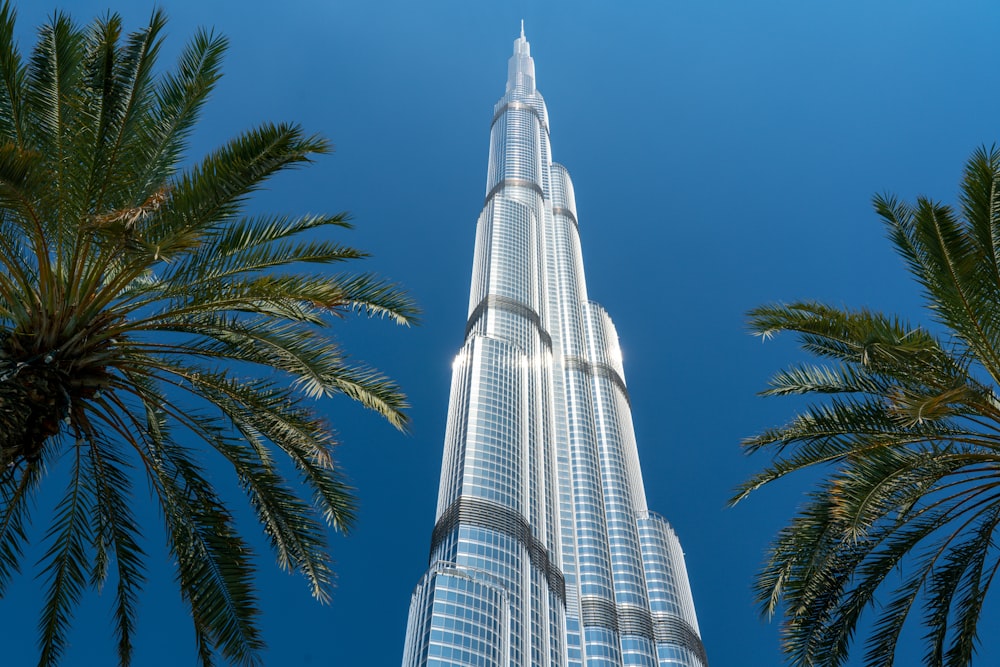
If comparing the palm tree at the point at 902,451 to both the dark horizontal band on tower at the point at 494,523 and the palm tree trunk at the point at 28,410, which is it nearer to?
the palm tree trunk at the point at 28,410

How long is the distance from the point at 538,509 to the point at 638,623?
22142 mm

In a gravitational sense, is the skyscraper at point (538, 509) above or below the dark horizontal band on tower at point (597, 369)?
below

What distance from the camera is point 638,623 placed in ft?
405

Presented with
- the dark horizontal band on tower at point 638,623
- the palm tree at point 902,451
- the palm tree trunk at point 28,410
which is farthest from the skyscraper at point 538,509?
the palm tree trunk at point 28,410

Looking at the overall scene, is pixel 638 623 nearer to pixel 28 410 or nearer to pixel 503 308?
pixel 503 308

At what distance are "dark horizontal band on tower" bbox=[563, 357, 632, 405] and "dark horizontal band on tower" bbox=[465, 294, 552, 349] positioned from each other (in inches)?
382

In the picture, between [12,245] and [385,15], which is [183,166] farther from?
[385,15]

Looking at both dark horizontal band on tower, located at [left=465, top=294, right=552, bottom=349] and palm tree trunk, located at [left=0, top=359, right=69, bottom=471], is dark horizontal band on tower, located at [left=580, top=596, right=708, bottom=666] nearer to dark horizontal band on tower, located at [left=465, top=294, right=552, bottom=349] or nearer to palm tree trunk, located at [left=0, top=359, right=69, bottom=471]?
dark horizontal band on tower, located at [left=465, top=294, right=552, bottom=349]

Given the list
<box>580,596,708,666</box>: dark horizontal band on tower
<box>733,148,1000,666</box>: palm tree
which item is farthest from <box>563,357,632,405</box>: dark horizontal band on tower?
<box>733,148,1000,666</box>: palm tree

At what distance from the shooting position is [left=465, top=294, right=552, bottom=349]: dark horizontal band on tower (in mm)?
157375

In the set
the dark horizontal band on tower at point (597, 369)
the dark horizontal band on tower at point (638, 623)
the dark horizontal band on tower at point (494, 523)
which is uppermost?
the dark horizontal band on tower at point (597, 369)

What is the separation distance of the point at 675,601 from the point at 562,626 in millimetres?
27528

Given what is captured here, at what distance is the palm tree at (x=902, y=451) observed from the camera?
13.1 m

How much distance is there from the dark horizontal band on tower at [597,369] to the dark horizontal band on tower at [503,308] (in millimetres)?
9692
